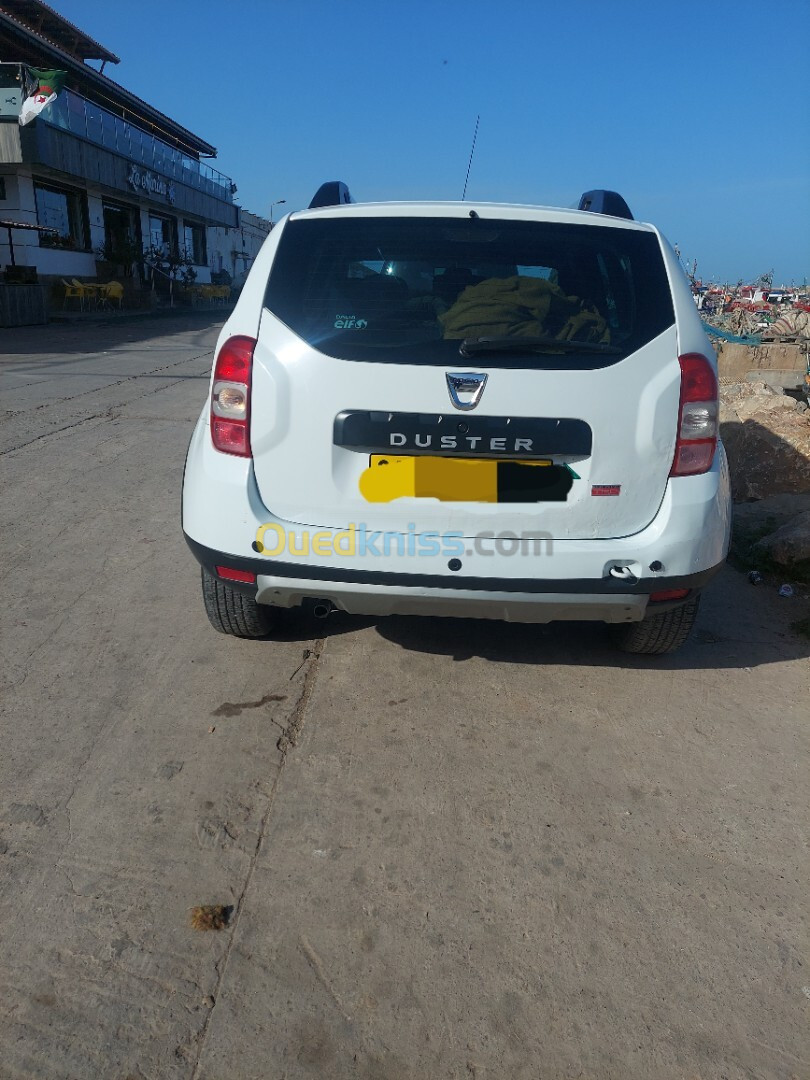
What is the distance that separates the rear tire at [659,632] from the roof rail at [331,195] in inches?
85.7

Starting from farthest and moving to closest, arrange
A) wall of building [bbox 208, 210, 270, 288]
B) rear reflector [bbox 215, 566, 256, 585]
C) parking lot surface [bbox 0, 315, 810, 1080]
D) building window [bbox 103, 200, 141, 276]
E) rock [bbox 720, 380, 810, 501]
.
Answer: wall of building [bbox 208, 210, 270, 288]
building window [bbox 103, 200, 141, 276]
rock [bbox 720, 380, 810, 501]
rear reflector [bbox 215, 566, 256, 585]
parking lot surface [bbox 0, 315, 810, 1080]

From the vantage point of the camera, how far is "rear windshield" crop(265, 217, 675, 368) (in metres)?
2.66

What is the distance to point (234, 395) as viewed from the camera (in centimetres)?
272

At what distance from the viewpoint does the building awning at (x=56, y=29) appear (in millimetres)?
32781

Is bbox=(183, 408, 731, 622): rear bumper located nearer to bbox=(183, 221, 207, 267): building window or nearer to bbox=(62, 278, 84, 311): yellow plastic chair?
bbox=(62, 278, 84, 311): yellow plastic chair

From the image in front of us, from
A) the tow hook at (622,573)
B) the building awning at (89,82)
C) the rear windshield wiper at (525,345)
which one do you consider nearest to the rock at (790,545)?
the tow hook at (622,573)

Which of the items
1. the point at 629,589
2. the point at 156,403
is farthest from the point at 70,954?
the point at 156,403

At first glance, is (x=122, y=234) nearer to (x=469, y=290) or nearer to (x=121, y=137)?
(x=121, y=137)

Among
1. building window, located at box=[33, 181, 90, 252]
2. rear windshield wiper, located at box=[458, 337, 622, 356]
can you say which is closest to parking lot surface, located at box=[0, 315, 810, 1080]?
rear windshield wiper, located at box=[458, 337, 622, 356]

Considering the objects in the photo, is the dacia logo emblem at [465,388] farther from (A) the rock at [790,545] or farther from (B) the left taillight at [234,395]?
(A) the rock at [790,545]

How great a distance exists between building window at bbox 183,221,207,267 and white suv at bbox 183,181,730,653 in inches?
1755

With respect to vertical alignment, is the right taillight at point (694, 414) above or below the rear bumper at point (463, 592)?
above

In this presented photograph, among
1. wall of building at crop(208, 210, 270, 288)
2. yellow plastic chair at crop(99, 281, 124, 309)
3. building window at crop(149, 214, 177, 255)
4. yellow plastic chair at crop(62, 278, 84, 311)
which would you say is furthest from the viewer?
wall of building at crop(208, 210, 270, 288)

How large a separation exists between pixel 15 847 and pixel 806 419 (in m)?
6.97
